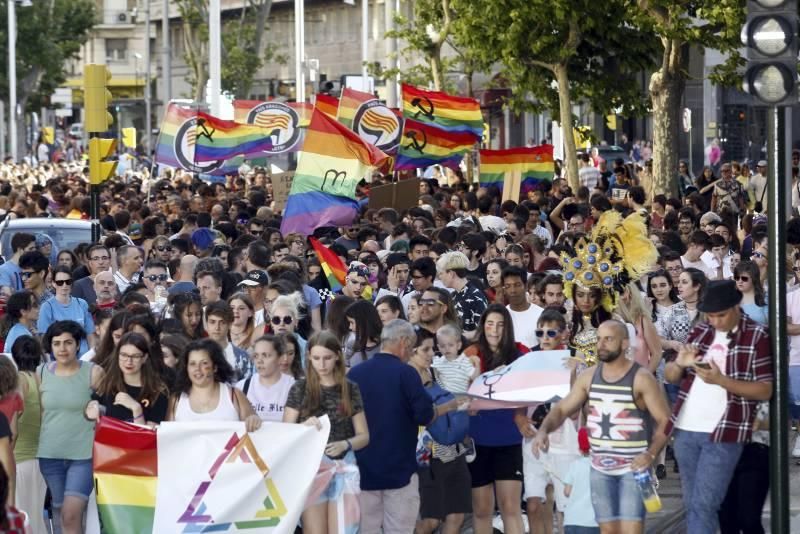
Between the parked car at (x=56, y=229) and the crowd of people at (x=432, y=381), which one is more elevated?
the parked car at (x=56, y=229)

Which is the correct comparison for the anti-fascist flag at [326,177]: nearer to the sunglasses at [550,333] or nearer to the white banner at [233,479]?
the sunglasses at [550,333]

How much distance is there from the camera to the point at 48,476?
1073 cm

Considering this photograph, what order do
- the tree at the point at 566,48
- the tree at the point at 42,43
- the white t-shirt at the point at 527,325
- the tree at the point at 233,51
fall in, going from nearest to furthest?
the white t-shirt at the point at 527,325 < the tree at the point at 566,48 < the tree at the point at 233,51 < the tree at the point at 42,43

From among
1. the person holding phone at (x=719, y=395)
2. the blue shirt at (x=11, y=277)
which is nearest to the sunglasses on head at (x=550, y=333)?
the person holding phone at (x=719, y=395)

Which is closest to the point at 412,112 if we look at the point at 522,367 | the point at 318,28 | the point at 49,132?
the point at 522,367

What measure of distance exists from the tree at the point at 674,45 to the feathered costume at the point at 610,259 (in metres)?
15.4

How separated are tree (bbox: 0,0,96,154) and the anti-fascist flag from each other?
51922 millimetres

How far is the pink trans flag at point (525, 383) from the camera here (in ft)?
35.4

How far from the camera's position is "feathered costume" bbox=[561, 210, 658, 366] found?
37.8ft

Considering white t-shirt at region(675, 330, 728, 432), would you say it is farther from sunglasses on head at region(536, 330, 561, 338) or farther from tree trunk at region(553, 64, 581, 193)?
tree trunk at region(553, 64, 581, 193)

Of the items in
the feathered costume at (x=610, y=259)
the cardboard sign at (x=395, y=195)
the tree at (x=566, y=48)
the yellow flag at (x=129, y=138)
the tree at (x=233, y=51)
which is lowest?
the feathered costume at (x=610, y=259)

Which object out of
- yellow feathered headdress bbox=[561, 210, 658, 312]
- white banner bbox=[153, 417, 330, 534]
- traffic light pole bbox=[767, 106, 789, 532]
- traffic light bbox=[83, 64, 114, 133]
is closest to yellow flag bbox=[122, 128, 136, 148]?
traffic light bbox=[83, 64, 114, 133]

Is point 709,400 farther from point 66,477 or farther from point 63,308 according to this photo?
point 63,308

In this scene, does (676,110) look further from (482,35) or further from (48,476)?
(48,476)
